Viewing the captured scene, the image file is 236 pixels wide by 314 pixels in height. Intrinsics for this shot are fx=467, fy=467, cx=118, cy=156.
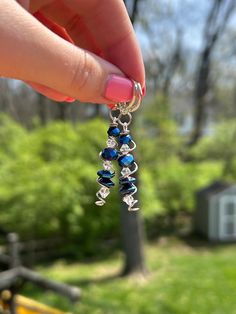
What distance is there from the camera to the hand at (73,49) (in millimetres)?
724

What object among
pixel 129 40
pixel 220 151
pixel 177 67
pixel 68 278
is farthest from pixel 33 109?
pixel 129 40

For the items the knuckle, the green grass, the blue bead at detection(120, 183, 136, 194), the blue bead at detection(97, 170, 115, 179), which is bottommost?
the green grass

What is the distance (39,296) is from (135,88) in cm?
453

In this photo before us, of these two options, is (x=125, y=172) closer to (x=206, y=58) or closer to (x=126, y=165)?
(x=126, y=165)

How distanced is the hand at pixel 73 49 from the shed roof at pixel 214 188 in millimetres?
7880

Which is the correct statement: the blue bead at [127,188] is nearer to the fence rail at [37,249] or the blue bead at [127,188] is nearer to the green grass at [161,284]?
the green grass at [161,284]

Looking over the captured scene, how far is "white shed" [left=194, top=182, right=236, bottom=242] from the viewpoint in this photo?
8469 mm

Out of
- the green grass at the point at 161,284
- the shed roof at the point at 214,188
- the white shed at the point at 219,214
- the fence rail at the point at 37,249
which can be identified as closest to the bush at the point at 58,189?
the fence rail at the point at 37,249

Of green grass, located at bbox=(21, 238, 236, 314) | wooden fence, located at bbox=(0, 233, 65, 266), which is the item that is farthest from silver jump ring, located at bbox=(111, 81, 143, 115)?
wooden fence, located at bbox=(0, 233, 65, 266)

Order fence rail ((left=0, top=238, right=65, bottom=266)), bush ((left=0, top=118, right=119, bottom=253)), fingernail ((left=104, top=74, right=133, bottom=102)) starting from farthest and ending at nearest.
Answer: fence rail ((left=0, top=238, right=65, bottom=266))
bush ((left=0, top=118, right=119, bottom=253))
fingernail ((left=104, top=74, right=133, bottom=102))

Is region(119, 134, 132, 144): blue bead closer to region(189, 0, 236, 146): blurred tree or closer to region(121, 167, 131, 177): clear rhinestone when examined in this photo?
region(121, 167, 131, 177): clear rhinestone

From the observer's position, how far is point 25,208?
6.61m

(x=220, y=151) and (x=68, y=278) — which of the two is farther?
(x=220, y=151)

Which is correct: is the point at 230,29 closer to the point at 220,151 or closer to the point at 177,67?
the point at 177,67
